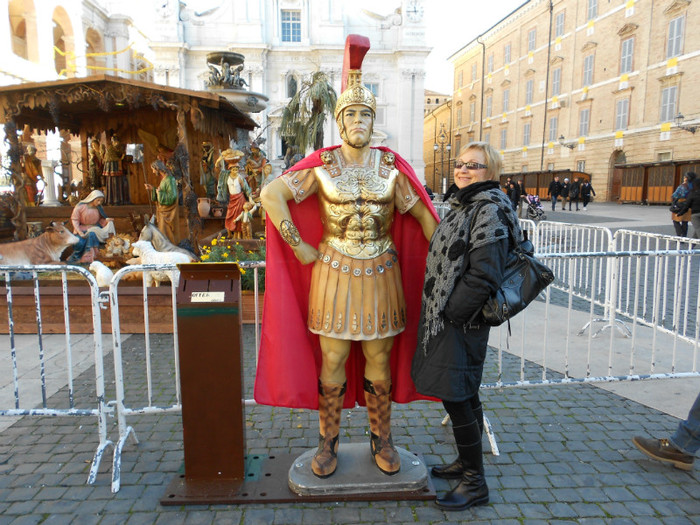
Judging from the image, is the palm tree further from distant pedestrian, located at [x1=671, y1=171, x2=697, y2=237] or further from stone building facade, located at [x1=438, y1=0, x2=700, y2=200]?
stone building facade, located at [x1=438, y1=0, x2=700, y2=200]

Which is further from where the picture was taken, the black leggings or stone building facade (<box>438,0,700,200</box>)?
stone building facade (<box>438,0,700,200</box>)

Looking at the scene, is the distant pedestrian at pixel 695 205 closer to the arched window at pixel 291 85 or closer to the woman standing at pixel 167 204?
the woman standing at pixel 167 204

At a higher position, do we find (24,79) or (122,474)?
(24,79)

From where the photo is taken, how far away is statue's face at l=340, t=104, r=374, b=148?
2586mm

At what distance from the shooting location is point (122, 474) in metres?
2.97

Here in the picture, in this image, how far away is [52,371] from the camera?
→ 4660mm

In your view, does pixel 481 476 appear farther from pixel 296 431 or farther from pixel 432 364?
pixel 296 431

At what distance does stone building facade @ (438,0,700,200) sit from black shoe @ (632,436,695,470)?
83.5 ft

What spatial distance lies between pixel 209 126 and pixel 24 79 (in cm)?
1749

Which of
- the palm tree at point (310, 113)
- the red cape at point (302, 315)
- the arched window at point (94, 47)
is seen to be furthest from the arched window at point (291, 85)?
the red cape at point (302, 315)

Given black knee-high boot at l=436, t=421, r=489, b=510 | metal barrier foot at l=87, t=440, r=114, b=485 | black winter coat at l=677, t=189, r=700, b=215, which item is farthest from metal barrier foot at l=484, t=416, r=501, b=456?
black winter coat at l=677, t=189, r=700, b=215

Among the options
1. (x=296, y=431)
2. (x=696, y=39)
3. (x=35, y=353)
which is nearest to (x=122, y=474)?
(x=296, y=431)

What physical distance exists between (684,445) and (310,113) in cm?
1342

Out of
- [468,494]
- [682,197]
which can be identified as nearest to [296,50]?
[682,197]
